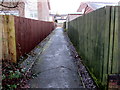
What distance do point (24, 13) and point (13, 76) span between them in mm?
12168

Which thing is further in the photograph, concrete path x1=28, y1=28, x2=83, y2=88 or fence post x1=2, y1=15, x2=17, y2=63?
fence post x1=2, y1=15, x2=17, y2=63

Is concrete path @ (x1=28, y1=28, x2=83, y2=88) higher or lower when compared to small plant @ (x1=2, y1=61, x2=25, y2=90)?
lower

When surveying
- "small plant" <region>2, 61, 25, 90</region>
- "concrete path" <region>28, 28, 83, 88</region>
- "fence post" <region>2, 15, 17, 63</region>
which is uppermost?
"fence post" <region>2, 15, 17, 63</region>

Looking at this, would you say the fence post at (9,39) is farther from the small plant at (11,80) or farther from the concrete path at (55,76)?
the concrete path at (55,76)

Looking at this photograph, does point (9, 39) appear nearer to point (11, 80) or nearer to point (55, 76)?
point (11, 80)

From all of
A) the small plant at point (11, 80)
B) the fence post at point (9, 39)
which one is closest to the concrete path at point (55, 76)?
the small plant at point (11, 80)

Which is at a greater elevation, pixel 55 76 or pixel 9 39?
pixel 9 39

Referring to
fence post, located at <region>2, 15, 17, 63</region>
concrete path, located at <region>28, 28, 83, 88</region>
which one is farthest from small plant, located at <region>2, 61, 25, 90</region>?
fence post, located at <region>2, 15, 17, 63</region>

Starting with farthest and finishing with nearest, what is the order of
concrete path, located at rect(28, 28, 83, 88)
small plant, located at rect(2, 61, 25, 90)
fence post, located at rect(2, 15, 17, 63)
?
fence post, located at rect(2, 15, 17, 63)
concrete path, located at rect(28, 28, 83, 88)
small plant, located at rect(2, 61, 25, 90)

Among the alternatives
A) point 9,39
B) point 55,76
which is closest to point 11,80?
point 55,76

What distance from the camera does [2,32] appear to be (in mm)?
4660

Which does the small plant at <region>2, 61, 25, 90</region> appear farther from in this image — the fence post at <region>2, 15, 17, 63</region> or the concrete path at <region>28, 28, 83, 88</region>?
the fence post at <region>2, 15, 17, 63</region>

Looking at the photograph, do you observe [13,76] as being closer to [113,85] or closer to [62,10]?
[113,85]

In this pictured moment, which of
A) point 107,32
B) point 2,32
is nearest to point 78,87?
point 107,32
